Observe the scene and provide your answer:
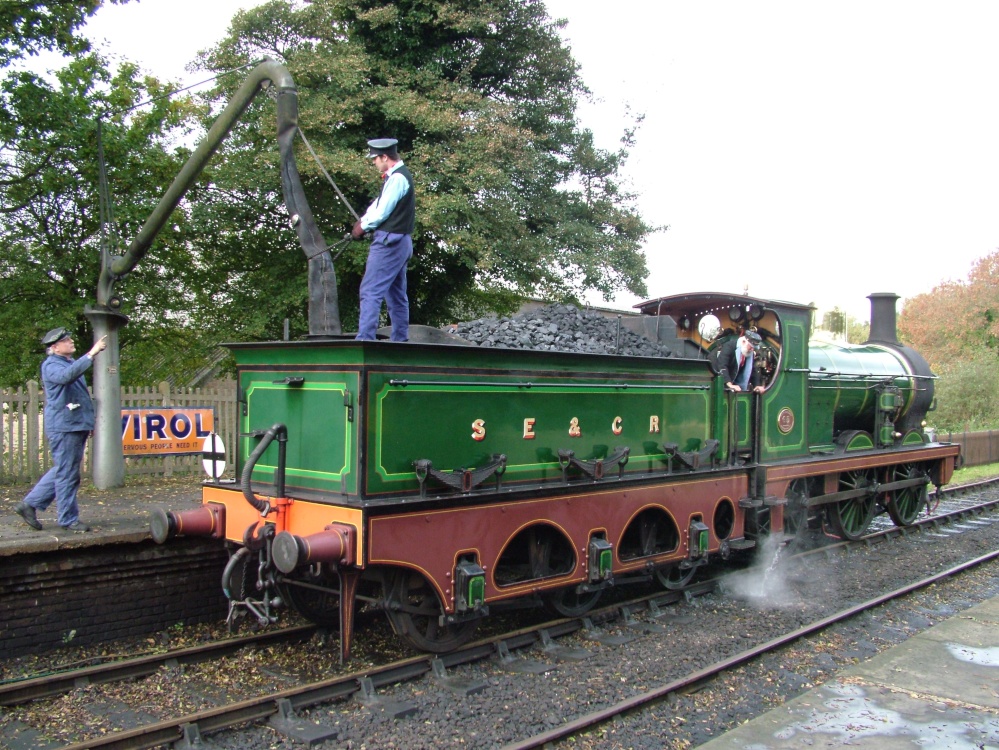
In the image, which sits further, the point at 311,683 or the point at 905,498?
the point at 905,498

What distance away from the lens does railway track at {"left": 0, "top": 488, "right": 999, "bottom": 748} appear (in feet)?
14.3

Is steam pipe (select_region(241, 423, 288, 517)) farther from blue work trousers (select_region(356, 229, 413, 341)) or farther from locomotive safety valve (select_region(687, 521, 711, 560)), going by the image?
locomotive safety valve (select_region(687, 521, 711, 560))

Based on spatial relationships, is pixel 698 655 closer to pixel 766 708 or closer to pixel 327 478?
pixel 766 708

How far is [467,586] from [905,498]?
8647 millimetres

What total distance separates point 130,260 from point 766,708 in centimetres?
714

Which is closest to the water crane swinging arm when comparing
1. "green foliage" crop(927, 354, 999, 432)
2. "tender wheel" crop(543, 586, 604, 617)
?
"tender wheel" crop(543, 586, 604, 617)

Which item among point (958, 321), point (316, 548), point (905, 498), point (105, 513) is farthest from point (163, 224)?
point (958, 321)

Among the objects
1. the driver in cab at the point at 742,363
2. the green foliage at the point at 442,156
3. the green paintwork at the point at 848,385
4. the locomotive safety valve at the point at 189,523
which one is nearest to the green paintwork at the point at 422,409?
the locomotive safety valve at the point at 189,523

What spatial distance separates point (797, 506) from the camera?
29.9 feet

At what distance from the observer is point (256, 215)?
46.5 feet

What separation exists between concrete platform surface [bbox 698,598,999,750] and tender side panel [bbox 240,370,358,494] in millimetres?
2595

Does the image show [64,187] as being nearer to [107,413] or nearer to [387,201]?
[107,413]

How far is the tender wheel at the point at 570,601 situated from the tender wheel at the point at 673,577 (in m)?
0.84

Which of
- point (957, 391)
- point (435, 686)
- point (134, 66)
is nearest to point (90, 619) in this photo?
point (435, 686)
